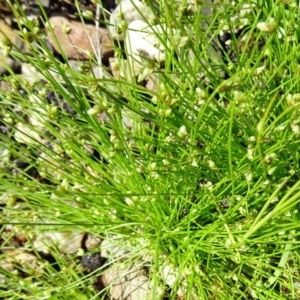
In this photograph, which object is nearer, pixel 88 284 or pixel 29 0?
pixel 88 284

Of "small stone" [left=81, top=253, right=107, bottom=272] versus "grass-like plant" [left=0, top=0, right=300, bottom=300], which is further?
"small stone" [left=81, top=253, right=107, bottom=272]

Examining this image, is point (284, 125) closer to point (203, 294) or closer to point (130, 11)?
point (203, 294)

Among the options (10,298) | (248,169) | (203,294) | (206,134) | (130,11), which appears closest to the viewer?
(248,169)

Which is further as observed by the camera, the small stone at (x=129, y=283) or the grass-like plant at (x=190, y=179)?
the small stone at (x=129, y=283)

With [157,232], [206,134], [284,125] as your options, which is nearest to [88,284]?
[157,232]

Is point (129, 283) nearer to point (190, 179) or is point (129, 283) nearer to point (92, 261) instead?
point (92, 261)

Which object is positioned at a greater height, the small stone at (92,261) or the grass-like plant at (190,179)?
the grass-like plant at (190,179)

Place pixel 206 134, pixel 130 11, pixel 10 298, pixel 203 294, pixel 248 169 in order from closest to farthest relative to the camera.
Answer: pixel 248 169 → pixel 206 134 → pixel 203 294 → pixel 10 298 → pixel 130 11

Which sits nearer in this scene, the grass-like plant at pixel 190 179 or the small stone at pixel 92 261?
the grass-like plant at pixel 190 179

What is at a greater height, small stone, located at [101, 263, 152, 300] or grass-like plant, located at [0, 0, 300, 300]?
grass-like plant, located at [0, 0, 300, 300]

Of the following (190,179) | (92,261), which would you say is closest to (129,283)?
(92,261)

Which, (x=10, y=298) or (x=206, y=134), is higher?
(x=206, y=134)
